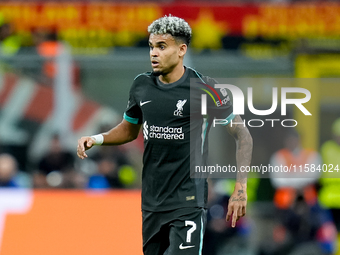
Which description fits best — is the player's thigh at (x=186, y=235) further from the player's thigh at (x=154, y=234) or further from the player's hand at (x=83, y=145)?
the player's hand at (x=83, y=145)

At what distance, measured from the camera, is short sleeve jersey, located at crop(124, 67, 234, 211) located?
178 inches

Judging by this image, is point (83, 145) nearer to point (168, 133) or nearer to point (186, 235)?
point (168, 133)

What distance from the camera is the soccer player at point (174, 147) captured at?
4.47 m

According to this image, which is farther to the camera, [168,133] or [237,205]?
Result: [168,133]

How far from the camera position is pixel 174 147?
14.8ft

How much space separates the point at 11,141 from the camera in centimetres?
1045

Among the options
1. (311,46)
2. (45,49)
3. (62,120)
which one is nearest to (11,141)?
(62,120)

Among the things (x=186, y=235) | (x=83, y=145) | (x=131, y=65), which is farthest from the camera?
(x=131, y=65)

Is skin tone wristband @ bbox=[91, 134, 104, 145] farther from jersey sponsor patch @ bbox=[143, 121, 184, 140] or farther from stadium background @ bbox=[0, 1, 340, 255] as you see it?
stadium background @ bbox=[0, 1, 340, 255]

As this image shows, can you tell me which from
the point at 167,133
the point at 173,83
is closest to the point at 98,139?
the point at 167,133

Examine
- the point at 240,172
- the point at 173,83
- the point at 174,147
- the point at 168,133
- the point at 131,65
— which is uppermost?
the point at 131,65

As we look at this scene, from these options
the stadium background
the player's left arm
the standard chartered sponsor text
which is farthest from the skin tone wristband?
the stadium background

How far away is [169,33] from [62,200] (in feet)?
12.1

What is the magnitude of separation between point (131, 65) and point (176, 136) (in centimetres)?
648
